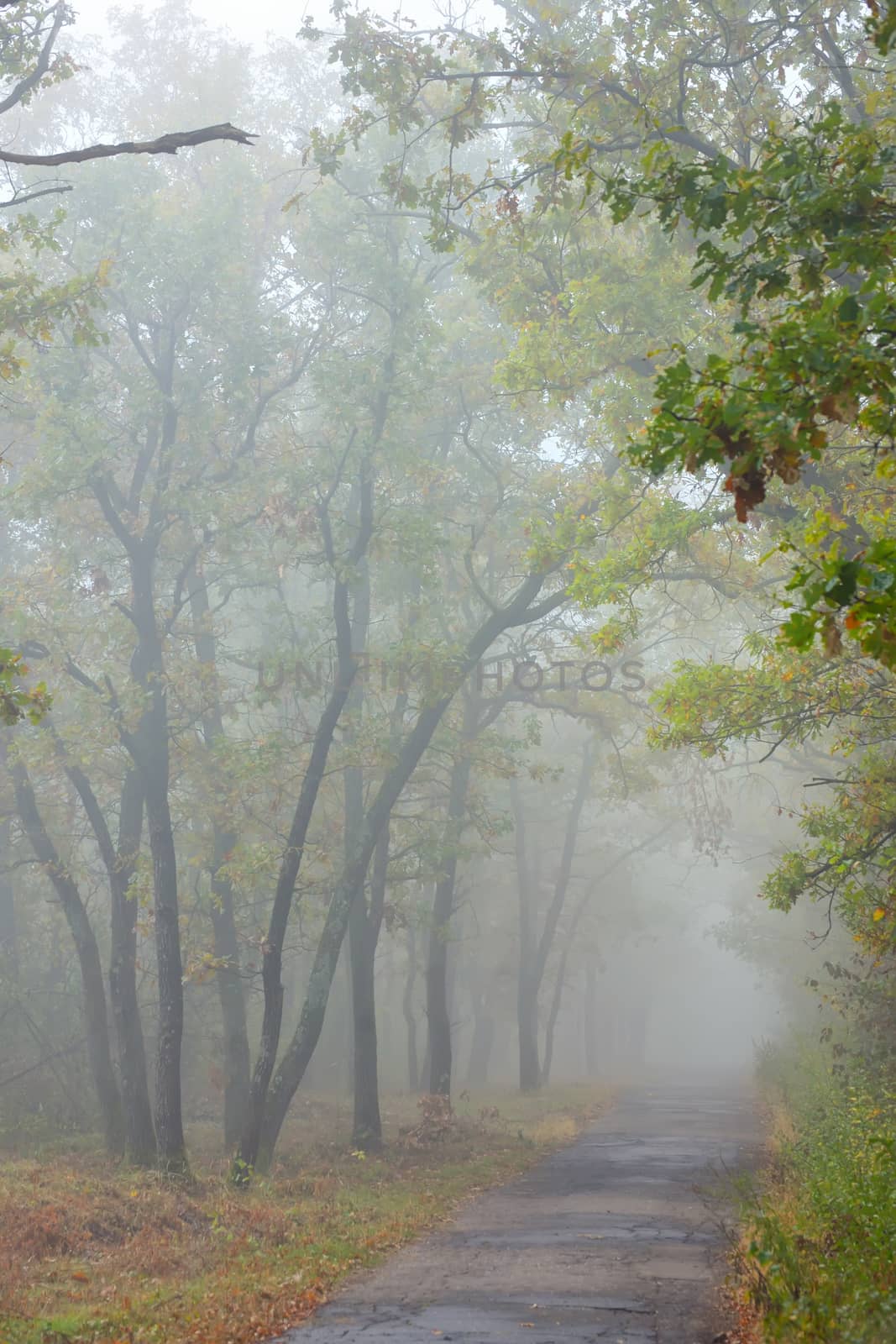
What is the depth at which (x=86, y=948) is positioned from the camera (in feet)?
61.7

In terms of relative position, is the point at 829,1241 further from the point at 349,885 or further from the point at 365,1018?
the point at 365,1018

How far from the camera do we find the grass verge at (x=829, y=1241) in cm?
589

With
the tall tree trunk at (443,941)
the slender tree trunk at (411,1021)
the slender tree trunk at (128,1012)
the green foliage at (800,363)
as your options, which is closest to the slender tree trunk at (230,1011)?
the slender tree trunk at (128,1012)

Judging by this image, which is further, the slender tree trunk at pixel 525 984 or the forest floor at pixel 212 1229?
the slender tree trunk at pixel 525 984

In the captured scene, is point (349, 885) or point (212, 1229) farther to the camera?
point (349, 885)

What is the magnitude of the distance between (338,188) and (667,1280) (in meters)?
17.6

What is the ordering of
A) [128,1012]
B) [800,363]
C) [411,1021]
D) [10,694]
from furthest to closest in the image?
1. [411,1021]
2. [128,1012]
3. [10,694]
4. [800,363]

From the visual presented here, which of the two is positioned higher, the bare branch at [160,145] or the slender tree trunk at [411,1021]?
the bare branch at [160,145]

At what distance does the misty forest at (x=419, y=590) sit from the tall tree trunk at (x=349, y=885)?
66mm

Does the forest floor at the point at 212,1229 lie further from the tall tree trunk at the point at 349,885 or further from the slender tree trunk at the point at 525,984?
the slender tree trunk at the point at 525,984

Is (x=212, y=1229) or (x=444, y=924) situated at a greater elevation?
(x=444, y=924)

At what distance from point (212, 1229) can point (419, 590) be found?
14.1 metres

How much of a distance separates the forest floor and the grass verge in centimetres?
343

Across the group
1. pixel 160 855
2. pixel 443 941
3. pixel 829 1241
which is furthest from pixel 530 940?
pixel 829 1241
